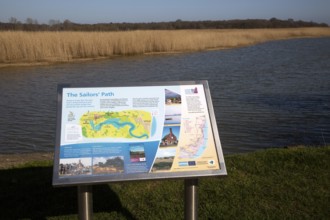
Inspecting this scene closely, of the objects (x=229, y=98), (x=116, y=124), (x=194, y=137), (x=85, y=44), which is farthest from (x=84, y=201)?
(x=85, y=44)

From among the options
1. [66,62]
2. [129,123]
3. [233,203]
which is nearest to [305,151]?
[233,203]

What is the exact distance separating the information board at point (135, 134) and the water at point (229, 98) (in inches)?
10.1

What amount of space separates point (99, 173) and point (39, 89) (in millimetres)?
13400

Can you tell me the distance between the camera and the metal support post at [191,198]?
3541mm

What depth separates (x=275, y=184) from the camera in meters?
5.12

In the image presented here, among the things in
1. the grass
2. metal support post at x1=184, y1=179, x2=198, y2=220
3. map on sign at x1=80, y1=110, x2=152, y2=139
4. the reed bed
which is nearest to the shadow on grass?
the grass

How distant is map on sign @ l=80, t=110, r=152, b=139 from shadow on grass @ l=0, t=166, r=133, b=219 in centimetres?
134

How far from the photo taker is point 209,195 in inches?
192

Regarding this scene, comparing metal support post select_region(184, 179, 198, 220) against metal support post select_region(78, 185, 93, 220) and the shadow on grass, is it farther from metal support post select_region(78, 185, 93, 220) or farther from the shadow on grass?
the shadow on grass

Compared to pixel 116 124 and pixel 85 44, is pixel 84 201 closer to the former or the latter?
pixel 116 124

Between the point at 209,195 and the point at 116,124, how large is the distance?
6.12 ft

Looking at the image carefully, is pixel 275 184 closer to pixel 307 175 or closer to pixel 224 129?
pixel 307 175

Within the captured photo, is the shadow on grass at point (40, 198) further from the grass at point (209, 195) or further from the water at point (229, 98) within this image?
the water at point (229, 98)

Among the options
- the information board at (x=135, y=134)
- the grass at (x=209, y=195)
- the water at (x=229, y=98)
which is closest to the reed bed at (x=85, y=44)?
the water at (x=229, y=98)
